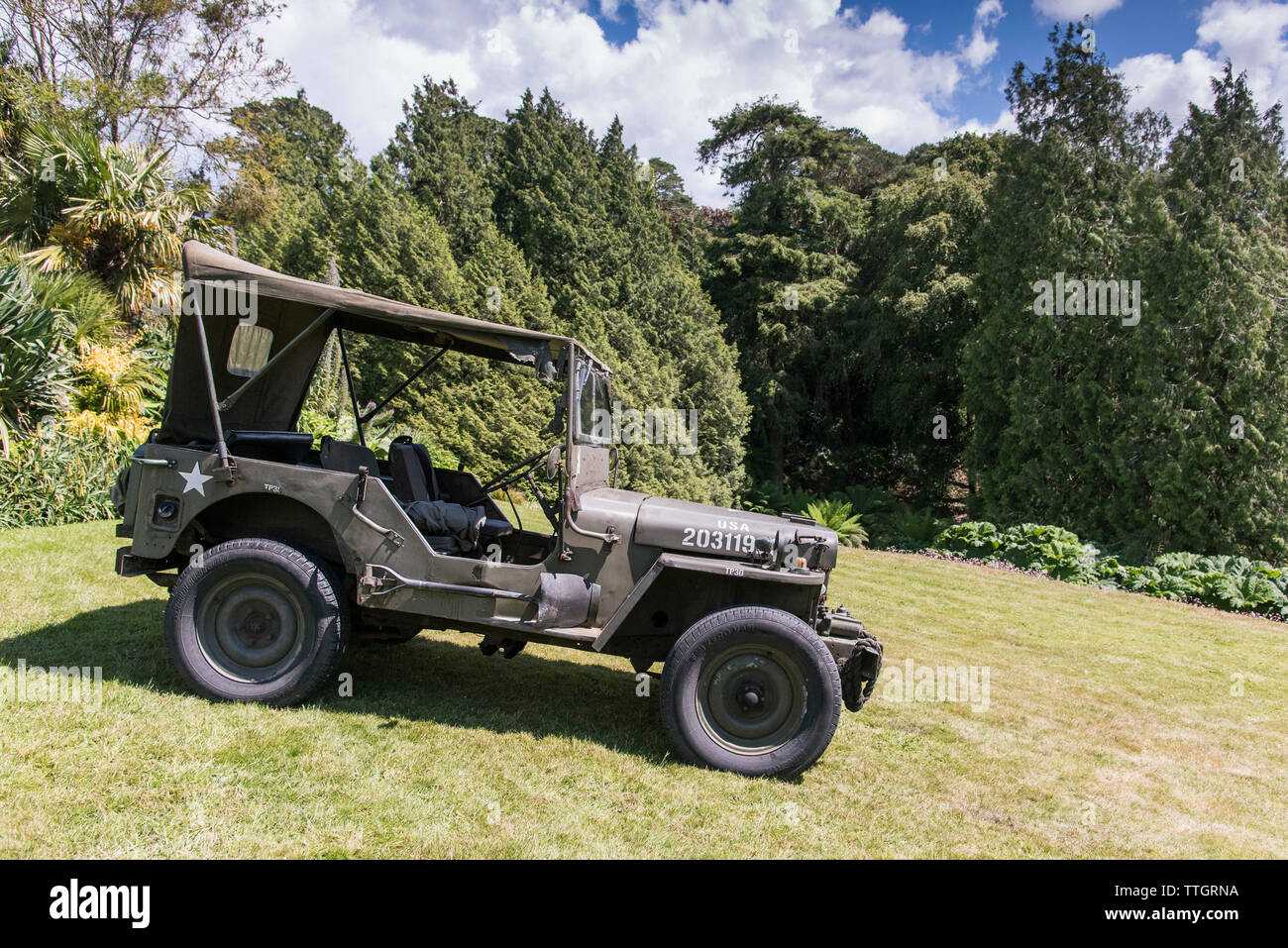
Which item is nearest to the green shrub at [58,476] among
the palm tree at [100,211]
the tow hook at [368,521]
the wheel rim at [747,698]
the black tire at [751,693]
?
the palm tree at [100,211]

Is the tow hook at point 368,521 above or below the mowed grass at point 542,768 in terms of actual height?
above

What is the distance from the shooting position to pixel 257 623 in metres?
4.51

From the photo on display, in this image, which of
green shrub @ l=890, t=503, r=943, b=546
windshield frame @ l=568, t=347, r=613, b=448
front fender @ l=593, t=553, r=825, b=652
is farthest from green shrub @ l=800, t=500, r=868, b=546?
front fender @ l=593, t=553, r=825, b=652

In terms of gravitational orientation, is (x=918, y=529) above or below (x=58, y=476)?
below

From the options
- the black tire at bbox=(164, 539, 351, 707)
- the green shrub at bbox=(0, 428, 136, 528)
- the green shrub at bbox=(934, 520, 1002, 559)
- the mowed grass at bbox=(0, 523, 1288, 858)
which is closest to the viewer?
the mowed grass at bbox=(0, 523, 1288, 858)

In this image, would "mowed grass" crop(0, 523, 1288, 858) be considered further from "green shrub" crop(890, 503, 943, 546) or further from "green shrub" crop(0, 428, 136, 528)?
"green shrub" crop(890, 503, 943, 546)

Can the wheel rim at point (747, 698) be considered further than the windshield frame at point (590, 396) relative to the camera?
No

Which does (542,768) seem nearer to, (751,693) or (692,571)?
(751,693)

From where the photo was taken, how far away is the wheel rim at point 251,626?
4.45 metres

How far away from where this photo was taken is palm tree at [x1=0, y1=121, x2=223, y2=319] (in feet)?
34.9

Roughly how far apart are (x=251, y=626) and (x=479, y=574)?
54.8 inches

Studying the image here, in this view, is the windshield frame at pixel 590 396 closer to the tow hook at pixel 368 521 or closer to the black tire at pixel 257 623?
the tow hook at pixel 368 521

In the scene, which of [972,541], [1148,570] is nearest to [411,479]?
[1148,570]
